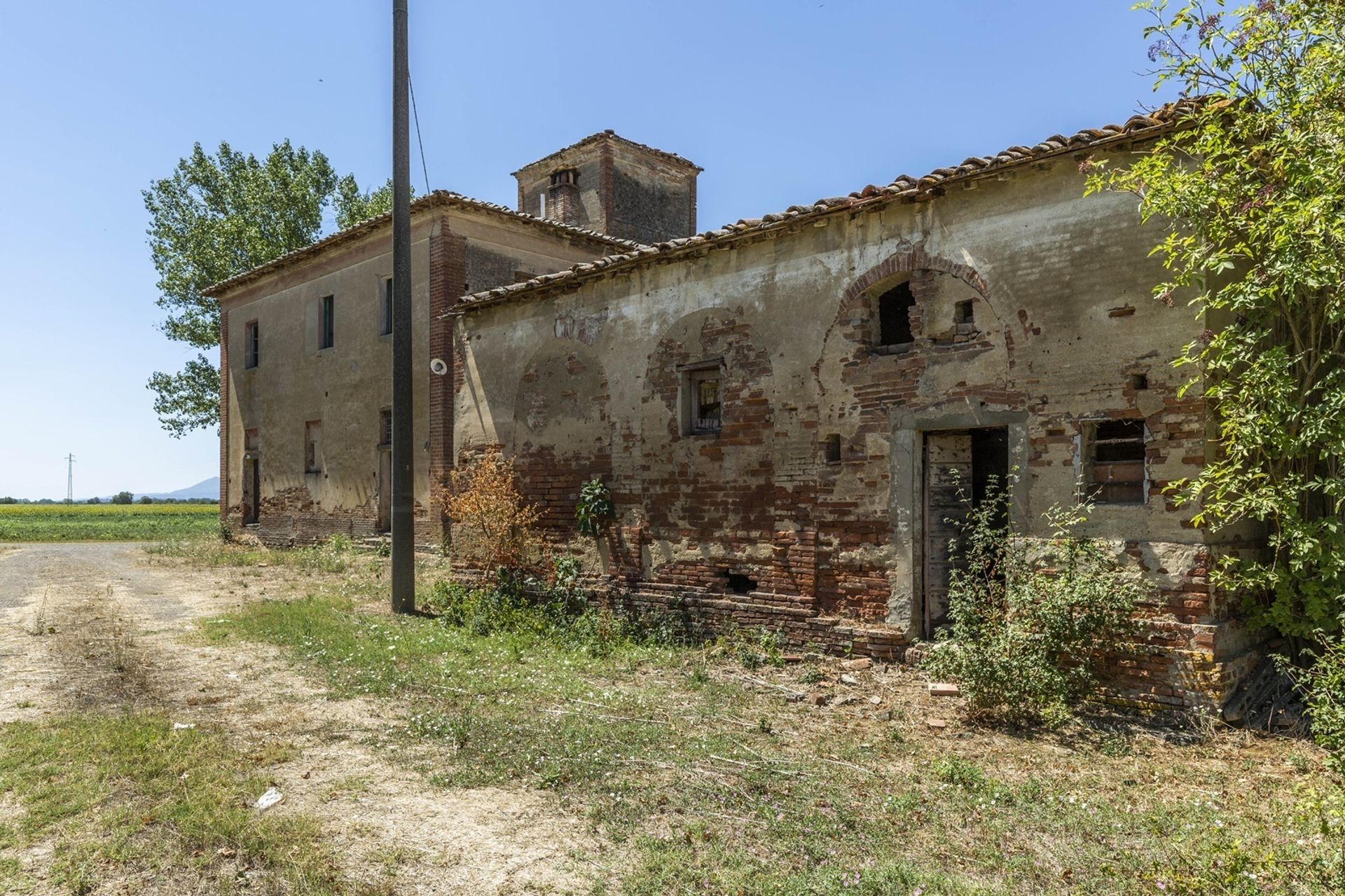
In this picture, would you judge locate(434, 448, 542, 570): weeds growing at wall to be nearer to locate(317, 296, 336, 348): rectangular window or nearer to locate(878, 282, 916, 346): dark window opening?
locate(878, 282, 916, 346): dark window opening

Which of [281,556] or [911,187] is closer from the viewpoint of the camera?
[911,187]

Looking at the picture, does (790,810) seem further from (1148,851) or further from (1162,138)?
(1162,138)

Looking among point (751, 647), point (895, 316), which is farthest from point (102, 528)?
point (895, 316)

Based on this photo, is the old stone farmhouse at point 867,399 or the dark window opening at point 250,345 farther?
the dark window opening at point 250,345

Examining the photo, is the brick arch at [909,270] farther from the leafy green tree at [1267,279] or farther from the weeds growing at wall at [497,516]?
the weeds growing at wall at [497,516]

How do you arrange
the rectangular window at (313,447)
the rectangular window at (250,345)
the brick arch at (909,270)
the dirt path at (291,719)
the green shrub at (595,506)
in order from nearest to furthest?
the dirt path at (291,719)
the brick arch at (909,270)
the green shrub at (595,506)
the rectangular window at (313,447)
the rectangular window at (250,345)

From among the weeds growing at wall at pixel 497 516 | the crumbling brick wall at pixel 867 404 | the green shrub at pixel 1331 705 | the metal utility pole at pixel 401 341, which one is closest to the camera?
the green shrub at pixel 1331 705

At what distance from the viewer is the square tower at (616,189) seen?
21.5 m

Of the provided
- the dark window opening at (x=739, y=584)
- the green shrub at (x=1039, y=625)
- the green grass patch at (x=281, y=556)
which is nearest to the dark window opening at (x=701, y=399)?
the dark window opening at (x=739, y=584)

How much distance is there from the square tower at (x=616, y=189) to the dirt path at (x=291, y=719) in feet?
41.6

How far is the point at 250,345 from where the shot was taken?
2261 centimetres

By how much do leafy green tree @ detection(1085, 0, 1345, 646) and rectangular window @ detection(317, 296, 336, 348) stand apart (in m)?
17.2

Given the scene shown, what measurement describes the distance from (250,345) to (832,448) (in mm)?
19055

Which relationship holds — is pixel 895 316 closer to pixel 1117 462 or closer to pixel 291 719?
pixel 1117 462
